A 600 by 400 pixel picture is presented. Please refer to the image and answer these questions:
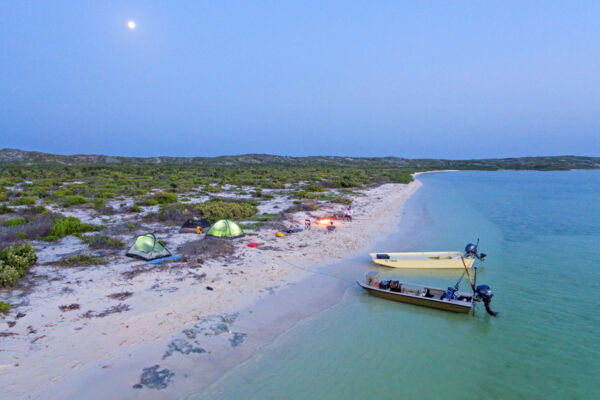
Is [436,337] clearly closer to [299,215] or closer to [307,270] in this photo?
[307,270]

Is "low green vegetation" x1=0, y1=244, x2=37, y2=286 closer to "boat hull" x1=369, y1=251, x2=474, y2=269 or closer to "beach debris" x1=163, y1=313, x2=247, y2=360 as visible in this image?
"beach debris" x1=163, y1=313, x2=247, y2=360

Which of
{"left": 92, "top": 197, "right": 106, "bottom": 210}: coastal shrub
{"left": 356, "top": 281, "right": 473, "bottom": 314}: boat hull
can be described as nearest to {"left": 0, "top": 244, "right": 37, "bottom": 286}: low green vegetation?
{"left": 92, "top": 197, "right": 106, "bottom": 210}: coastal shrub

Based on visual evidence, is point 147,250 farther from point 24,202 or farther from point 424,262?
point 24,202

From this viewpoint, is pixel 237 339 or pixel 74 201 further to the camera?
pixel 74 201

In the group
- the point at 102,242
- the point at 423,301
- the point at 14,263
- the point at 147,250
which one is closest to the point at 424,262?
the point at 423,301

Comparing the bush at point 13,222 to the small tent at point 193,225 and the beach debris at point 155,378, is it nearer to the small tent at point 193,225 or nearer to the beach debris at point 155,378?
the small tent at point 193,225

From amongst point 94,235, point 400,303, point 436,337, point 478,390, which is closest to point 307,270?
point 400,303

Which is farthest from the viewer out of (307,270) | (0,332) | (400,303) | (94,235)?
(94,235)
